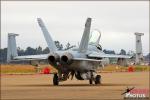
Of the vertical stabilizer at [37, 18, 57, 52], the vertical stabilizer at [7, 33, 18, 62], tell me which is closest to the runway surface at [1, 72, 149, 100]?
the vertical stabilizer at [37, 18, 57, 52]

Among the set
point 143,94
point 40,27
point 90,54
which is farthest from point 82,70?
point 143,94

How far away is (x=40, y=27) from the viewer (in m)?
38.7

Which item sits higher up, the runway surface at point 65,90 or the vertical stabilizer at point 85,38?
the vertical stabilizer at point 85,38

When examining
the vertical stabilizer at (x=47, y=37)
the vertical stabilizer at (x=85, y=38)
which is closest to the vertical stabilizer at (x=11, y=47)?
the vertical stabilizer at (x=47, y=37)

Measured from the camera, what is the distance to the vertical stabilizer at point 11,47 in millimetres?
40097

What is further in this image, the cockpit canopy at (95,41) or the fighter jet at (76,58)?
the cockpit canopy at (95,41)

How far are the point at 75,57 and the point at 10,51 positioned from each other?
6.93 m

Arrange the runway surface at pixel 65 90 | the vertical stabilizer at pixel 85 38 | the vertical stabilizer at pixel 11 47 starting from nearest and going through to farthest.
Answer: the runway surface at pixel 65 90
the vertical stabilizer at pixel 85 38
the vertical stabilizer at pixel 11 47

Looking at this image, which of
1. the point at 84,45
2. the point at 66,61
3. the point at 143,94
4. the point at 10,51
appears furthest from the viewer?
the point at 10,51

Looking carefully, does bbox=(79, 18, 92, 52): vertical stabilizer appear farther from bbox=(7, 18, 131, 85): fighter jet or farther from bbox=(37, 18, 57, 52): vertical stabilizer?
bbox=(37, 18, 57, 52): vertical stabilizer

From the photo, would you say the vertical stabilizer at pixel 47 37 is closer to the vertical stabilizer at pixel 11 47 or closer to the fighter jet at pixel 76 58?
the fighter jet at pixel 76 58

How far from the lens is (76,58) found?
35.2 m

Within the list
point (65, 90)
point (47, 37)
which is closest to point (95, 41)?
point (47, 37)

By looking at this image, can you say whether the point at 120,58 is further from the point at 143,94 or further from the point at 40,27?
the point at 143,94
